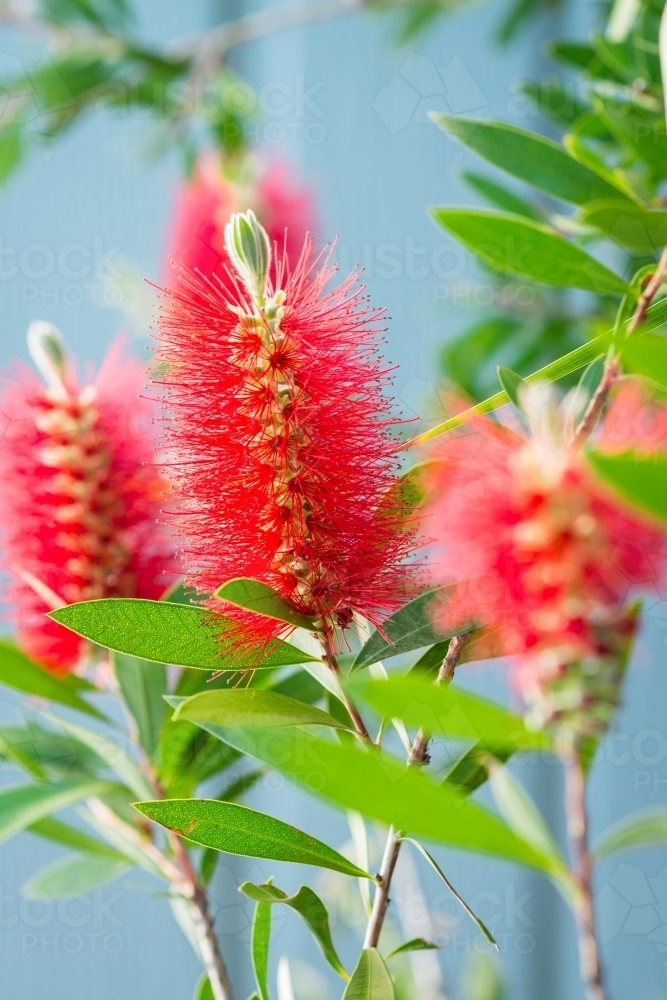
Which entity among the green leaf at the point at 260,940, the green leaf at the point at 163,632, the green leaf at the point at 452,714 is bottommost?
the green leaf at the point at 260,940

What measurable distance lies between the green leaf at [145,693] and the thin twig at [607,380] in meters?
0.26

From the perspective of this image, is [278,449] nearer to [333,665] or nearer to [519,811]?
[333,665]

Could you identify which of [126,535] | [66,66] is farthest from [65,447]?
[66,66]

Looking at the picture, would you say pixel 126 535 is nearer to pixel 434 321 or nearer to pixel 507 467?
pixel 507 467

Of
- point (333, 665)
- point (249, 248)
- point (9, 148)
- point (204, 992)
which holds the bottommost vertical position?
point (204, 992)

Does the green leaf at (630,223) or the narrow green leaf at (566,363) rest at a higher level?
the green leaf at (630,223)

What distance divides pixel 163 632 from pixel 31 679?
17cm

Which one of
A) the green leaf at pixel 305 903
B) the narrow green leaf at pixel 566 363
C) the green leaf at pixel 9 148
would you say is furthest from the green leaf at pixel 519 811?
the green leaf at pixel 9 148

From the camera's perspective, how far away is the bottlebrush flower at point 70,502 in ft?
1.37

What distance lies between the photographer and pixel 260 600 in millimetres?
282

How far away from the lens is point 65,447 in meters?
0.42

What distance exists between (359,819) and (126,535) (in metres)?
0.17

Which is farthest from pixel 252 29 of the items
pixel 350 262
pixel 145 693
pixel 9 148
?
pixel 145 693

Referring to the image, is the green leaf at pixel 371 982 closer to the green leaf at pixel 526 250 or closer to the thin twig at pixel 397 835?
the thin twig at pixel 397 835
